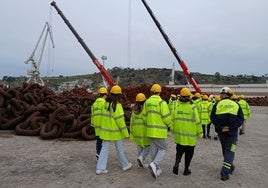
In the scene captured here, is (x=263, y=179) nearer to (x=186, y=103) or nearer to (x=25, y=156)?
(x=186, y=103)

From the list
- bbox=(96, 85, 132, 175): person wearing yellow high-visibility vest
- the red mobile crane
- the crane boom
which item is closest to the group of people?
bbox=(96, 85, 132, 175): person wearing yellow high-visibility vest

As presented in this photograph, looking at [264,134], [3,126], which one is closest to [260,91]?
[264,134]

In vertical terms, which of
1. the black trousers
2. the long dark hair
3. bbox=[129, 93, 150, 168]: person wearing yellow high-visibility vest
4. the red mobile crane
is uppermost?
the red mobile crane

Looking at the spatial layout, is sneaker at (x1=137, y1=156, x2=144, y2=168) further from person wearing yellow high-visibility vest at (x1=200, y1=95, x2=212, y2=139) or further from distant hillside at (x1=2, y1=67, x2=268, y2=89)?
distant hillside at (x1=2, y1=67, x2=268, y2=89)

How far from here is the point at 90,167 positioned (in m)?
7.50

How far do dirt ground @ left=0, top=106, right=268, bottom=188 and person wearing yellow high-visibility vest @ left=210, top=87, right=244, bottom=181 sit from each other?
33cm

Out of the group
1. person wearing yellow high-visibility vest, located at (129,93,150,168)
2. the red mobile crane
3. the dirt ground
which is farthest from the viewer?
the red mobile crane

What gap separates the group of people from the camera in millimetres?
6797

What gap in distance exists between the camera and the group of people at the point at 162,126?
6.80 m

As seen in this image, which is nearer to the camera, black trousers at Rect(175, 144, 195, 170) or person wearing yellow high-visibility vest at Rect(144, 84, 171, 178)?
person wearing yellow high-visibility vest at Rect(144, 84, 171, 178)

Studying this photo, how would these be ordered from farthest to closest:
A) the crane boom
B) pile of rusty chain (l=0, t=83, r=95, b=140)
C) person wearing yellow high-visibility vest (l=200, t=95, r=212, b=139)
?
1. the crane boom
2. person wearing yellow high-visibility vest (l=200, t=95, r=212, b=139)
3. pile of rusty chain (l=0, t=83, r=95, b=140)

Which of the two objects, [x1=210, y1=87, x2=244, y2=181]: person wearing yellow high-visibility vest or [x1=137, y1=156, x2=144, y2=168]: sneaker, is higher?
[x1=210, y1=87, x2=244, y2=181]: person wearing yellow high-visibility vest

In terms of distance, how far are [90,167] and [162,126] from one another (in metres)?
1.83

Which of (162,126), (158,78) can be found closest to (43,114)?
(162,126)
